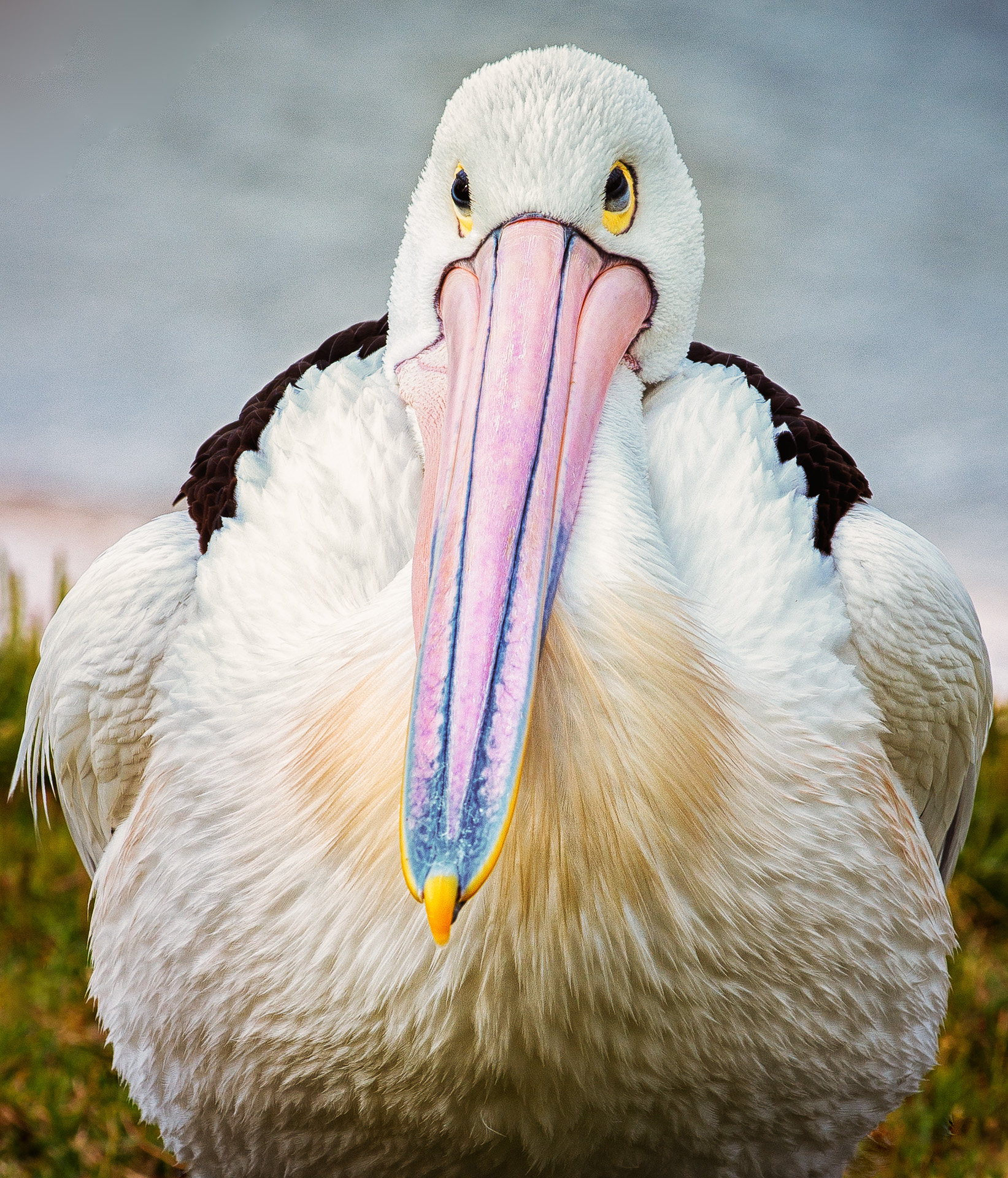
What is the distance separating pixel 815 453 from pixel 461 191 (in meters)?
0.92

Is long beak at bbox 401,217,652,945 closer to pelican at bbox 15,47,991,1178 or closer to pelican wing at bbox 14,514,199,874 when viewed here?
pelican at bbox 15,47,991,1178

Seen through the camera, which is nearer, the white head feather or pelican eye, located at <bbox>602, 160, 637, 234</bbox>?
the white head feather

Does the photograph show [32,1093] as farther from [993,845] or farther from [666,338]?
[993,845]

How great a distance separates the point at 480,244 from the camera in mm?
2141

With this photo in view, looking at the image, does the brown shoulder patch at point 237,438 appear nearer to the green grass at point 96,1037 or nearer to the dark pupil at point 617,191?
the dark pupil at point 617,191

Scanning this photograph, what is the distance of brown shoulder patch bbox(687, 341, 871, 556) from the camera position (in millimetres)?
2543

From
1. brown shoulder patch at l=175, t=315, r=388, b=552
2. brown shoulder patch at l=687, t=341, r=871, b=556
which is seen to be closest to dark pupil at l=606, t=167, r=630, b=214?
brown shoulder patch at l=687, t=341, r=871, b=556

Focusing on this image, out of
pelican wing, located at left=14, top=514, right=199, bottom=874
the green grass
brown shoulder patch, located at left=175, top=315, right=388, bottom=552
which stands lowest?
the green grass

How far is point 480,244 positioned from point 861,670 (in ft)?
3.57

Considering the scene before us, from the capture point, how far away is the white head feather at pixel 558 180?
205 centimetres

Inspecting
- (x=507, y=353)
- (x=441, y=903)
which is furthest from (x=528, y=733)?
(x=507, y=353)

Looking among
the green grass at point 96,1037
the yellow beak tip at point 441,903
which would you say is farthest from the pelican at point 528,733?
the green grass at point 96,1037

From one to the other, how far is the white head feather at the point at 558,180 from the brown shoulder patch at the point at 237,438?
1.07ft

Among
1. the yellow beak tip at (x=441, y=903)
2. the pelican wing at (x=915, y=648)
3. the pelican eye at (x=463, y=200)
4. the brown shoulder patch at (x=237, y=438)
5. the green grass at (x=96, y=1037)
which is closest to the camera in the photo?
the yellow beak tip at (x=441, y=903)
